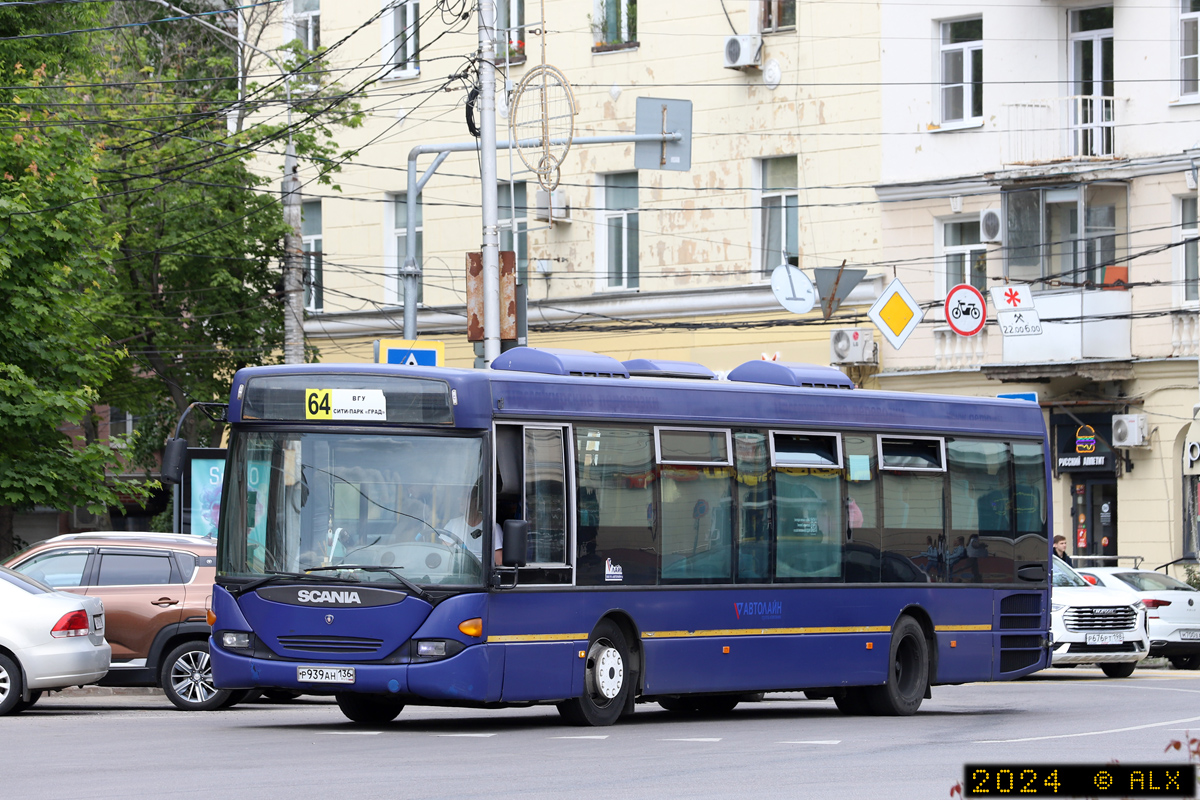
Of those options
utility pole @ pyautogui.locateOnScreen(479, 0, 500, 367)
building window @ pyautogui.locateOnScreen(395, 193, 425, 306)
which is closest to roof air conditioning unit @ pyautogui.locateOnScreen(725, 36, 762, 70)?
building window @ pyautogui.locateOnScreen(395, 193, 425, 306)

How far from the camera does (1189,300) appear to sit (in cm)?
3366

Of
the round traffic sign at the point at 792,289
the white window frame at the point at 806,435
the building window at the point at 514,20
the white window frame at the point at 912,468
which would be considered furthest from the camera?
the building window at the point at 514,20

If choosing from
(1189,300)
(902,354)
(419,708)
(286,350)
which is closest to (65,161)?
(286,350)

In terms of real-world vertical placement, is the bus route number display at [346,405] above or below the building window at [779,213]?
below

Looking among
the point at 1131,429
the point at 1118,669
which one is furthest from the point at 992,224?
the point at 1118,669

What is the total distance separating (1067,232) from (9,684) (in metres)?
22.5

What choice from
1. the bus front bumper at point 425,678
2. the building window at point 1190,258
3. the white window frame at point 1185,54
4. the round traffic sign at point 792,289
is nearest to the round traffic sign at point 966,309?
the round traffic sign at point 792,289

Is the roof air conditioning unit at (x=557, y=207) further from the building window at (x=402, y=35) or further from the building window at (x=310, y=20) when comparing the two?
the building window at (x=310, y=20)

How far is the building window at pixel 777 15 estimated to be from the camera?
37344 millimetres

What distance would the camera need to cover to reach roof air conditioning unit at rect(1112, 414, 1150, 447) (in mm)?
33656

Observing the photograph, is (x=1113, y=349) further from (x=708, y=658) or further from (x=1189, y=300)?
(x=708, y=658)

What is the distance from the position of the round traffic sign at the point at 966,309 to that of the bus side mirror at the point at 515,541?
68.4ft

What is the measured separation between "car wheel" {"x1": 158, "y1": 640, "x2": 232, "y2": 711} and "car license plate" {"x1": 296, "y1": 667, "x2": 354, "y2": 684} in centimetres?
431

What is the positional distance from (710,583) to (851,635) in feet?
5.97
